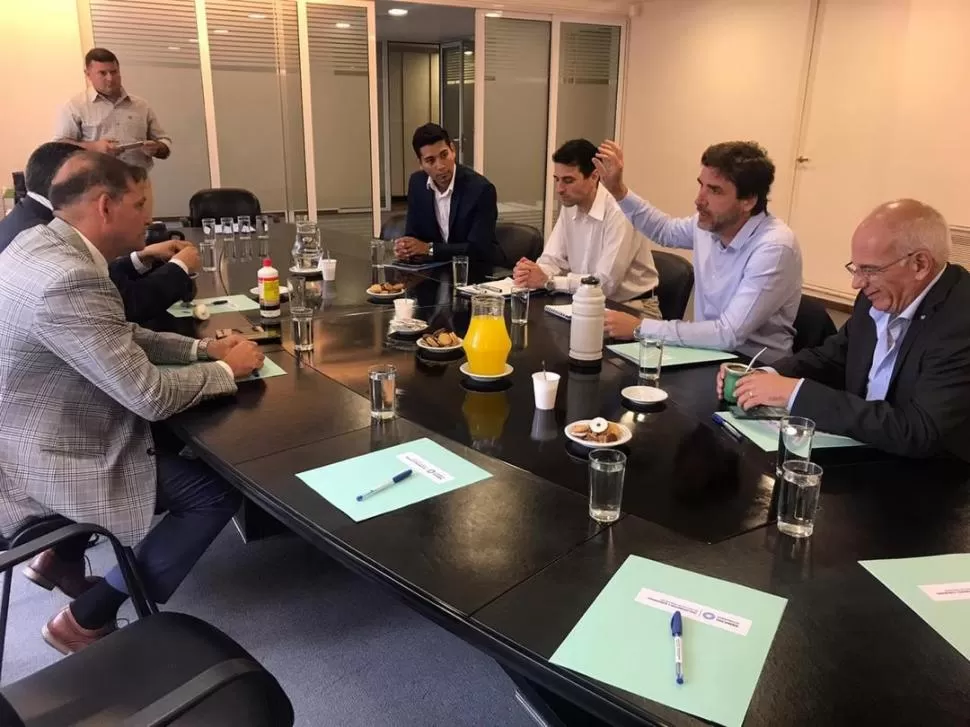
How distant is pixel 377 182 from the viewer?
6.38m

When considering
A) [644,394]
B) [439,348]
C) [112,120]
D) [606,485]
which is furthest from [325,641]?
[112,120]

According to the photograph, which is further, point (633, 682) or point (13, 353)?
point (13, 353)

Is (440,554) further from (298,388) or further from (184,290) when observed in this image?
(184,290)

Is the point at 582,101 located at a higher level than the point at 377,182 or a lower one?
higher

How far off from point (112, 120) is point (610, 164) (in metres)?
3.60

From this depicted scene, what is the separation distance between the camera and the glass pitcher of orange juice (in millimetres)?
1912

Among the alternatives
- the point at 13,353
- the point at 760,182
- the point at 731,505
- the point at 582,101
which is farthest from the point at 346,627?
the point at 582,101

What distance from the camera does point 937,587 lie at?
1.08 metres

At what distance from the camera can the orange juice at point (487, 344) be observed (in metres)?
1.91

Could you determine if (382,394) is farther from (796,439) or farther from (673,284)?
(673,284)

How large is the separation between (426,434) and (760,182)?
4.86 ft

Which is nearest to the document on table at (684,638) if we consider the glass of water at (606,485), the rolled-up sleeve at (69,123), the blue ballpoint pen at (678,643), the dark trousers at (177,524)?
the blue ballpoint pen at (678,643)

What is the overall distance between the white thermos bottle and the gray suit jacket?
2.99 ft

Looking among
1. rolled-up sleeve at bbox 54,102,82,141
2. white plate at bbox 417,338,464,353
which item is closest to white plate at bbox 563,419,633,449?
white plate at bbox 417,338,464,353
